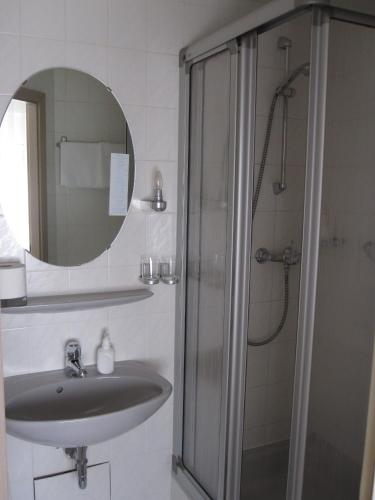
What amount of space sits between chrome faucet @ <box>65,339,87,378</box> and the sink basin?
1.0 inches

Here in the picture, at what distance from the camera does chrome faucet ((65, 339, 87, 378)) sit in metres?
1.93

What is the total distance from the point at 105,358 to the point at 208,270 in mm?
540

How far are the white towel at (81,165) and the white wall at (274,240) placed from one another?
25.9 inches

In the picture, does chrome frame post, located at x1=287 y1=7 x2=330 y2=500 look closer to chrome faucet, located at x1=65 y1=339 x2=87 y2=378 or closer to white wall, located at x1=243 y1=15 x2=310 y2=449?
white wall, located at x1=243 y1=15 x2=310 y2=449

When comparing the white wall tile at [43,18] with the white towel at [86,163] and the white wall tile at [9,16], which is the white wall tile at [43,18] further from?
the white towel at [86,163]

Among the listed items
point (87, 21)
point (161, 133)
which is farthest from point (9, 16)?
point (161, 133)

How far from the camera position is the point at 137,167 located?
2031mm

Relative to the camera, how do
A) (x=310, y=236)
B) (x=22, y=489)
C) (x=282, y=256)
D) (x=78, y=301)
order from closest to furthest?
1. (x=310, y=236)
2. (x=282, y=256)
3. (x=78, y=301)
4. (x=22, y=489)

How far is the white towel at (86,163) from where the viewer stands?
1.91m

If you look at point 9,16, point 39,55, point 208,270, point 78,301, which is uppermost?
point 9,16

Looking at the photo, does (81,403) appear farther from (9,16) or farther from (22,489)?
(9,16)

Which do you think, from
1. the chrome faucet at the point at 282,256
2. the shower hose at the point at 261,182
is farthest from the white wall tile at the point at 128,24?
the chrome faucet at the point at 282,256

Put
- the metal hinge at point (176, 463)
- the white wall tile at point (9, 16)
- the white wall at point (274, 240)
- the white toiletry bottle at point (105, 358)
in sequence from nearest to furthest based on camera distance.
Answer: the white wall at point (274, 240) < the white wall tile at point (9, 16) < the white toiletry bottle at point (105, 358) < the metal hinge at point (176, 463)

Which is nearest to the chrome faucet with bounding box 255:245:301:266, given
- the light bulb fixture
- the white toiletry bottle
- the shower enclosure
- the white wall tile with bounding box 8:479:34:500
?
the shower enclosure
